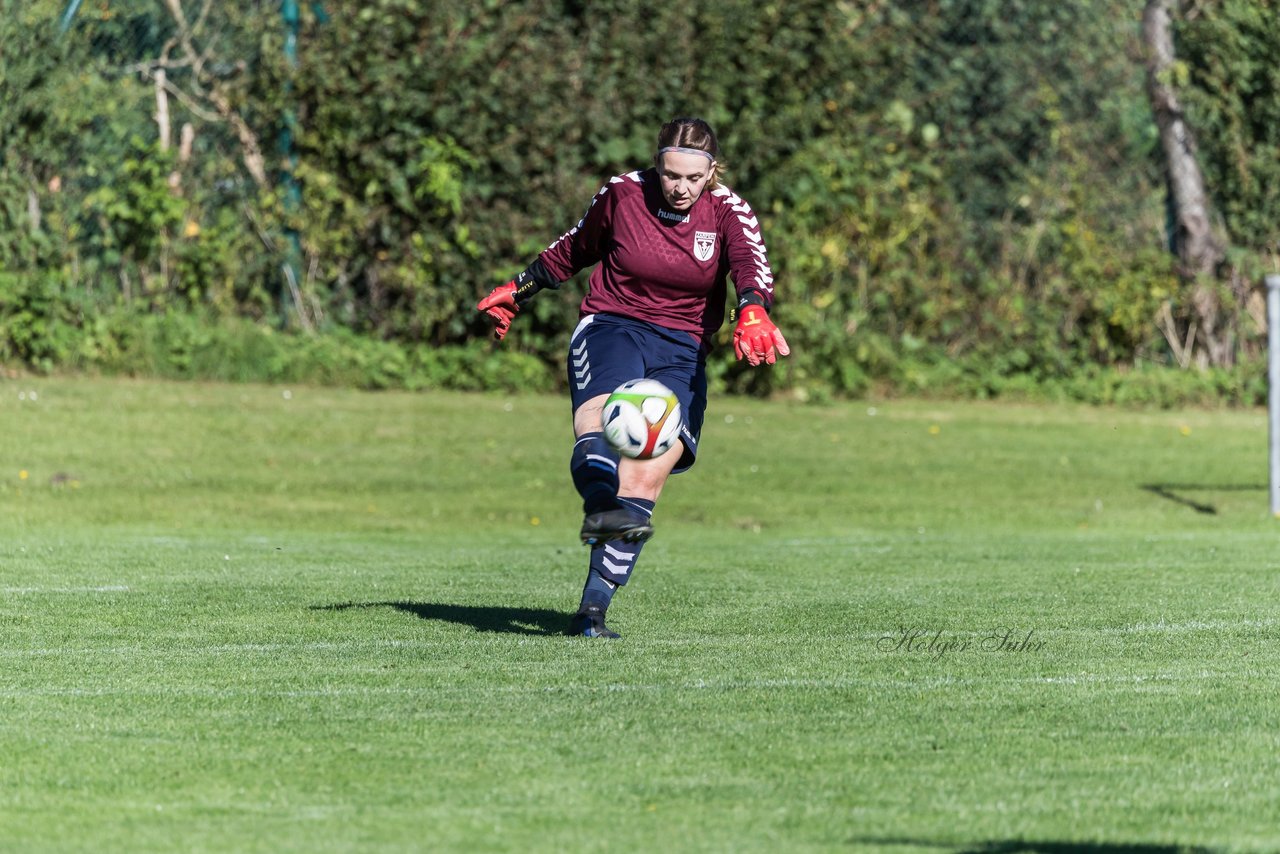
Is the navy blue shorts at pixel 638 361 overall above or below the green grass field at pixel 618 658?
above

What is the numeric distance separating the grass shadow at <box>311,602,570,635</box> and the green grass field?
48 millimetres

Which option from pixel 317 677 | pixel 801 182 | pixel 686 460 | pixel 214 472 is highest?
pixel 801 182

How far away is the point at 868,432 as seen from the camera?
1778cm

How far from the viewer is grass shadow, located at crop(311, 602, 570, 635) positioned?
791 cm

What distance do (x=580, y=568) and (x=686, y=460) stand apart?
3.08 meters

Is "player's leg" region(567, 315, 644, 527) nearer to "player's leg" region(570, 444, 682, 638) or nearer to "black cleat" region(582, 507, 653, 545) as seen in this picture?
"black cleat" region(582, 507, 653, 545)

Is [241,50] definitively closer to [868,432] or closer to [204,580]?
[868,432]

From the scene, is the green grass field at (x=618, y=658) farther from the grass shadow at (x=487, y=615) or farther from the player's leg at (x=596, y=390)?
the player's leg at (x=596, y=390)

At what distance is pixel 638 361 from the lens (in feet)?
25.5

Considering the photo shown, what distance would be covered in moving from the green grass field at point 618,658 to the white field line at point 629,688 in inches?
0.9

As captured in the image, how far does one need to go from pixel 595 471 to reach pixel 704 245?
3.75ft

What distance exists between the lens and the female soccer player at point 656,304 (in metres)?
7.58

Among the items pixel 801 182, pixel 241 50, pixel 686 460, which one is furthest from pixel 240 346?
pixel 686 460

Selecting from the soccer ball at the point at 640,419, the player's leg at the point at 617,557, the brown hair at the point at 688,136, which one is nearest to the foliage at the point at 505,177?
the brown hair at the point at 688,136
